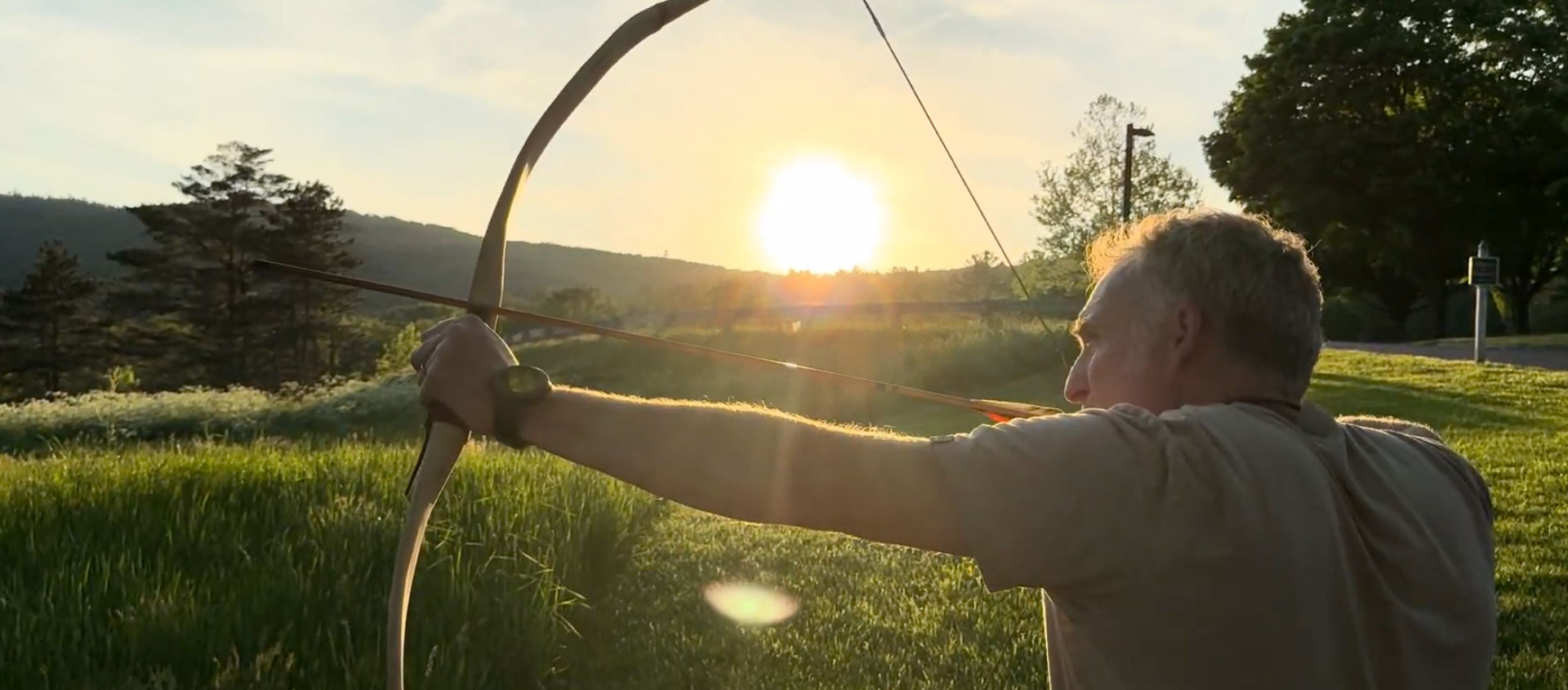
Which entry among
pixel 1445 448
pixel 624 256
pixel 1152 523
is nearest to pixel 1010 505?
pixel 1152 523

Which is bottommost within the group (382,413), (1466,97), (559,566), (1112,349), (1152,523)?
(382,413)

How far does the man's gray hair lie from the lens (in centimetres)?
137

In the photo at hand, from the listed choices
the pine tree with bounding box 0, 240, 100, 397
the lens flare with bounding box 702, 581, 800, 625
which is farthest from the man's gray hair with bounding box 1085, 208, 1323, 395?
the pine tree with bounding box 0, 240, 100, 397

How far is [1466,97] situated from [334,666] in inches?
1216

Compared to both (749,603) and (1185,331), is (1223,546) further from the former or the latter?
(749,603)

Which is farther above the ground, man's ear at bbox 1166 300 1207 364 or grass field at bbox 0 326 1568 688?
man's ear at bbox 1166 300 1207 364

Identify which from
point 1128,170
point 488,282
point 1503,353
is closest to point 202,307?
point 1128,170

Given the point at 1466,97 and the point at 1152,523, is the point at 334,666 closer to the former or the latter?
the point at 1152,523

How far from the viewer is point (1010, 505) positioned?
1161 mm

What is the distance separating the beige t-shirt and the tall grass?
259 centimetres

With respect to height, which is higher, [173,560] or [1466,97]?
[1466,97]

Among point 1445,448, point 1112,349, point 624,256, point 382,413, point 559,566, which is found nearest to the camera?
point 1112,349

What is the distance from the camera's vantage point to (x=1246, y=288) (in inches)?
53.7

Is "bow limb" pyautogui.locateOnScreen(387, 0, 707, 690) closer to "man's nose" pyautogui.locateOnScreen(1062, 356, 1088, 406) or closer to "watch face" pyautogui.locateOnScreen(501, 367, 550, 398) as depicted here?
"watch face" pyautogui.locateOnScreen(501, 367, 550, 398)
